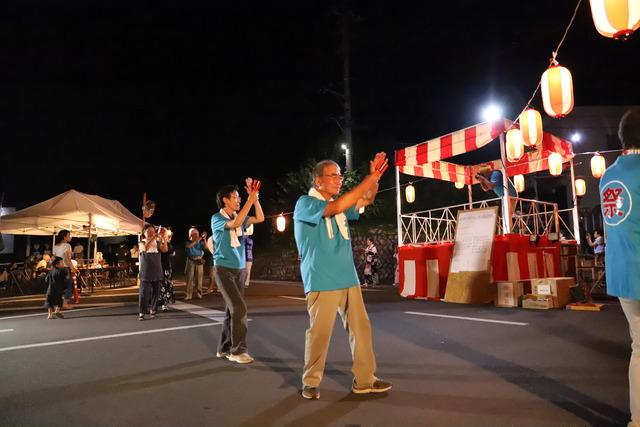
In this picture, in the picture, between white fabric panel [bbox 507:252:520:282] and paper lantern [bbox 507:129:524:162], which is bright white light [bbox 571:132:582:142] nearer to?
paper lantern [bbox 507:129:524:162]

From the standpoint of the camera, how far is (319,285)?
3283mm

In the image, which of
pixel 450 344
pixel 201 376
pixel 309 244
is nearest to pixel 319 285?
pixel 309 244

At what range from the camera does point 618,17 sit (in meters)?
5.98

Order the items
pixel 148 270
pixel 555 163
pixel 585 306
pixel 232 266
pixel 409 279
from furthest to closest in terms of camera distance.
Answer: pixel 555 163, pixel 409 279, pixel 148 270, pixel 585 306, pixel 232 266

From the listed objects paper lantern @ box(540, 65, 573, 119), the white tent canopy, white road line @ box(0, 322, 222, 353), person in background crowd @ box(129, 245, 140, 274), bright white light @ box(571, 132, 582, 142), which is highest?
bright white light @ box(571, 132, 582, 142)

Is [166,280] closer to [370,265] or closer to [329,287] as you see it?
[329,287]

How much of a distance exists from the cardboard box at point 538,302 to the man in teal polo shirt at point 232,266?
5.92 metres

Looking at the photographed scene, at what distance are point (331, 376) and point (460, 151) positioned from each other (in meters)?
7.96

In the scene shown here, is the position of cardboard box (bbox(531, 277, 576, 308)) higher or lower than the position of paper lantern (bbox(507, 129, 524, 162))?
lower

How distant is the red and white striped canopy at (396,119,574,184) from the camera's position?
393 inches

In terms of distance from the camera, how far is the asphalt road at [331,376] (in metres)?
2.90

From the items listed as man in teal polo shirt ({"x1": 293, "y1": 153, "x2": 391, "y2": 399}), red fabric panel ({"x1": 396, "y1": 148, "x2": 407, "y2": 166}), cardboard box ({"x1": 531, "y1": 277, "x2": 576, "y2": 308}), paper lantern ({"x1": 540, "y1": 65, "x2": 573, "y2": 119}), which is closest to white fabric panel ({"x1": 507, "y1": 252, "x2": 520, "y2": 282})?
cardboard box ({"x1": 531, "y1": 277, "x2": 576, "y2": 308})

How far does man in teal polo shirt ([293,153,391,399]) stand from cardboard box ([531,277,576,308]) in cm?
605

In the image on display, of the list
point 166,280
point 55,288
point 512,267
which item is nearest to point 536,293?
point 512,267
